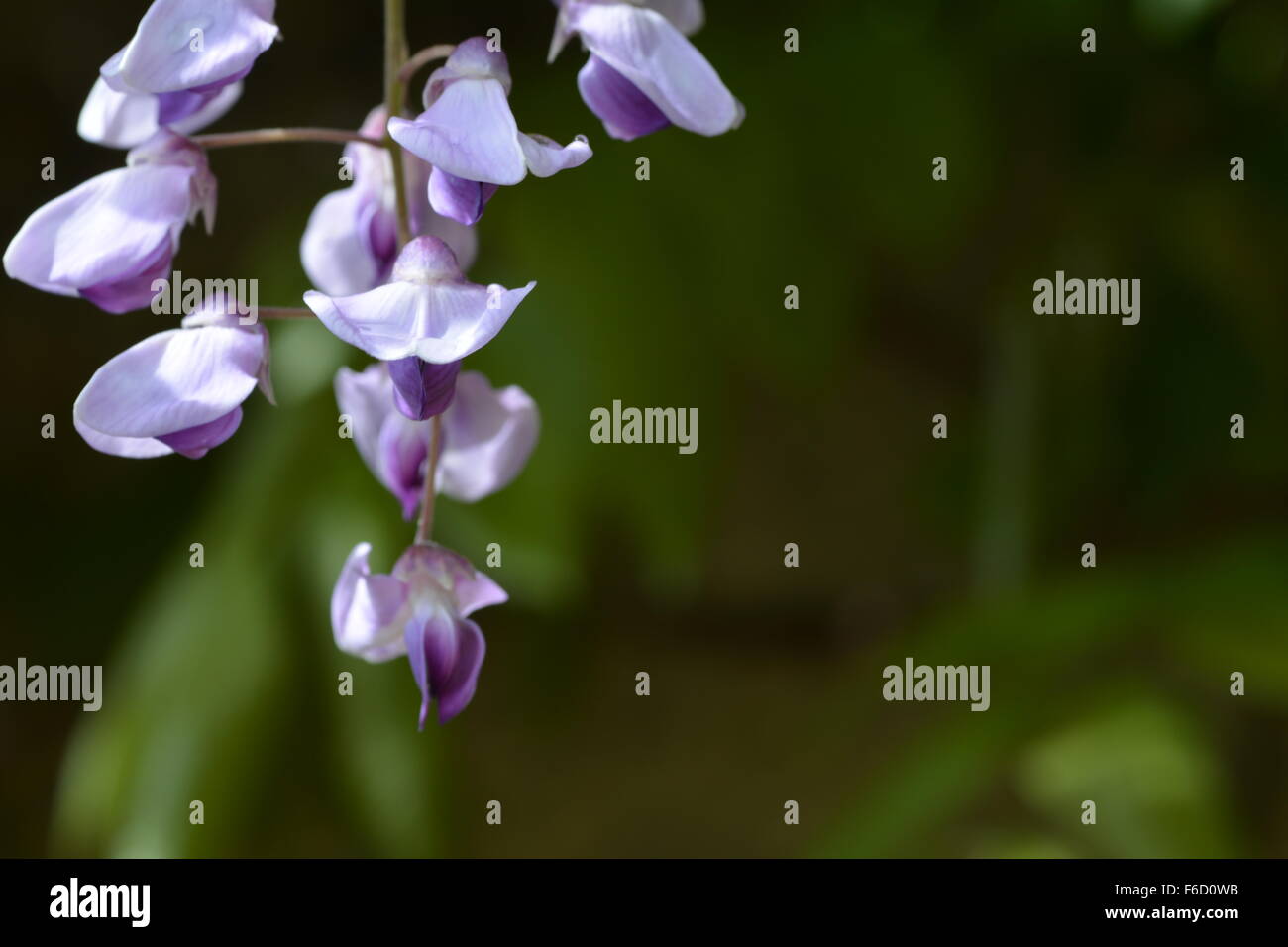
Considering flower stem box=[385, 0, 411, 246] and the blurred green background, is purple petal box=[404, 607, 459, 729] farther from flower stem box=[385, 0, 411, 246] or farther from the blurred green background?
the blurred green background

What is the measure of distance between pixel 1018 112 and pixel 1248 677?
0.48 m

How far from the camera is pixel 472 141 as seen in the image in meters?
0.32

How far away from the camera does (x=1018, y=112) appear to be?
3.91 feet

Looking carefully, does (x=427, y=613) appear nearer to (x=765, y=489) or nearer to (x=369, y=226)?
(x=369, y=226)

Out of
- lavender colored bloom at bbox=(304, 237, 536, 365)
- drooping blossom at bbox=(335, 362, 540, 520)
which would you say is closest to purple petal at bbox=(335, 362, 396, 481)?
drooping blossom at bbox=(335, 362, 540, 520)

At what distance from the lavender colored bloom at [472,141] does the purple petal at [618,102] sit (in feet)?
0.10

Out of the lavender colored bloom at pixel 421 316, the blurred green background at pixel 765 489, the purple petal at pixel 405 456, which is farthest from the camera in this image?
the blurred green background at pixel 765 489

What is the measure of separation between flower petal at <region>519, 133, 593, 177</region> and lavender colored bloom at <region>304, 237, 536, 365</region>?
0.03m

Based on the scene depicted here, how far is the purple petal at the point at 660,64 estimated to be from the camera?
0.36 meters

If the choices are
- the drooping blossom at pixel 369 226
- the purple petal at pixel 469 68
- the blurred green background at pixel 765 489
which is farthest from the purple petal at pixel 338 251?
the blurred green background at pixel 765 489

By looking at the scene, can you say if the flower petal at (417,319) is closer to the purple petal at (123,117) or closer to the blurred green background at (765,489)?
the purple petal at (123,117)

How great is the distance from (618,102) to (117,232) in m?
0.13

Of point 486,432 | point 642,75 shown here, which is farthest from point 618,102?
point 486,432

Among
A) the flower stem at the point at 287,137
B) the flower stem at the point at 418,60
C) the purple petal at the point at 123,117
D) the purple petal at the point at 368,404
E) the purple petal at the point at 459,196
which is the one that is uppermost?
the purple petal at the point at 123,117
